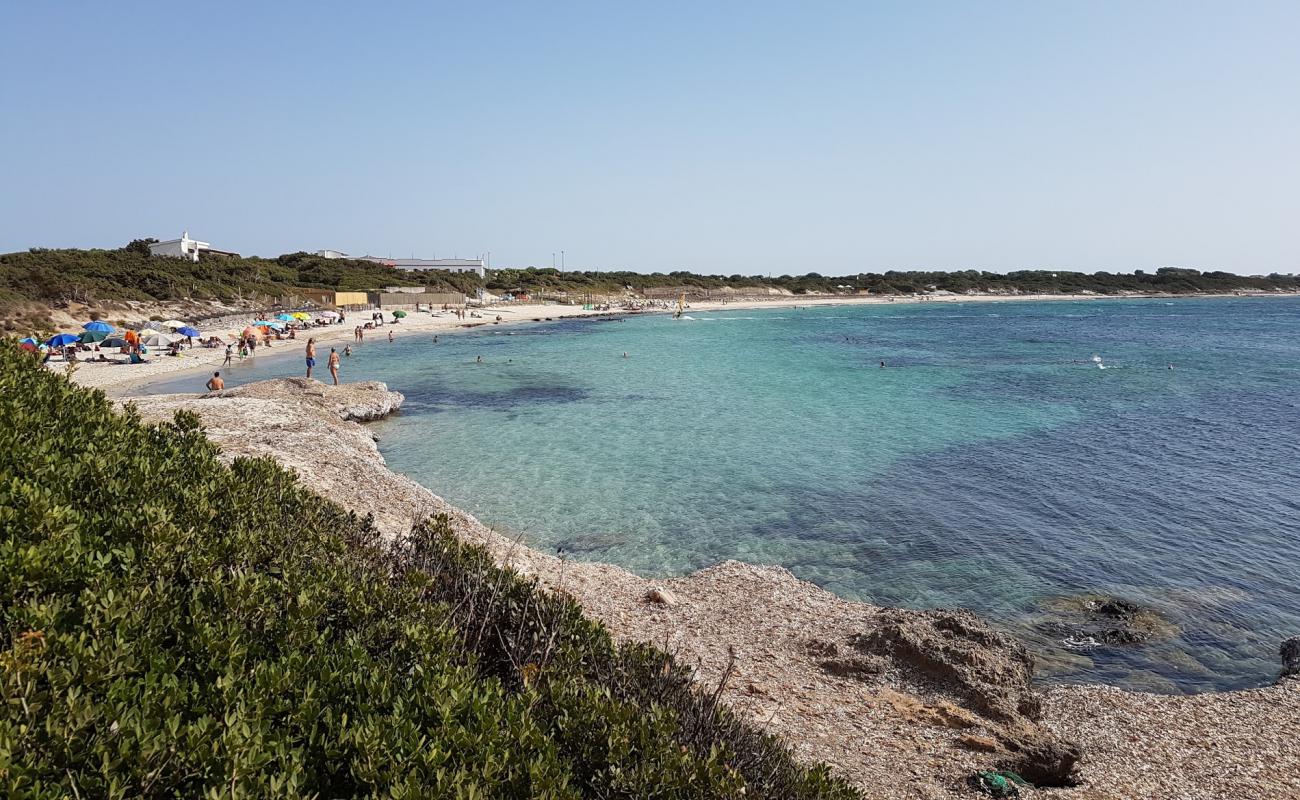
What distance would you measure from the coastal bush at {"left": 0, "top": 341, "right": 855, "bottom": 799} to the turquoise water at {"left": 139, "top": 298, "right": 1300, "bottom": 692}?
7.65m

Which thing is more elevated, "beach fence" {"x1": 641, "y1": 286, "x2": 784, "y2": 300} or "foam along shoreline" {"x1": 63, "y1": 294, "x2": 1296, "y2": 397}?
"beach fence" {"x1": 641, "y1": 286, "x2": 784, "y2": 300}

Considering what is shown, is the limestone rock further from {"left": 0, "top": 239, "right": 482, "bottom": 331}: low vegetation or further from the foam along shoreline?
{"left": 0, "top": 239, "right": 482, "bottom": 331}: low vegetation

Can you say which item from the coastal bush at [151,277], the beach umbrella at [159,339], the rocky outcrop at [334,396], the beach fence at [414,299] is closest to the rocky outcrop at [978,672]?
the rocky outcrop at [334,396]

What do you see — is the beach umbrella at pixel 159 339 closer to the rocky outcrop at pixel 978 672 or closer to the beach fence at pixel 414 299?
the beach fence at pixel 414 299

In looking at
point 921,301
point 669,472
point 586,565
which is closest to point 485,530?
point 586,565

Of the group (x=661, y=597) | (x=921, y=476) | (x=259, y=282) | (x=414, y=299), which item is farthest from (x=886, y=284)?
(x=661, y=597)

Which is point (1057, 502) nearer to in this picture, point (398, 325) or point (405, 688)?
point (405, 688)

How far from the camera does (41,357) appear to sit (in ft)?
37.4

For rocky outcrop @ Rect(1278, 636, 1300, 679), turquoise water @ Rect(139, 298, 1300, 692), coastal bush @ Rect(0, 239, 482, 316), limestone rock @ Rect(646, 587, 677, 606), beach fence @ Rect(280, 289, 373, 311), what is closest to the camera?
rocky outcrop @ Rect(1278, 636, 1300, 679)

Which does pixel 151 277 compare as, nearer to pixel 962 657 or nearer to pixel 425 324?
pixel 425 324

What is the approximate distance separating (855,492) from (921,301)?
162m

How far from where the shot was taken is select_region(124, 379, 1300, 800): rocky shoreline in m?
7.72

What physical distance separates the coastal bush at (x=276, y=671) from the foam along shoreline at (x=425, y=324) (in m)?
9.37

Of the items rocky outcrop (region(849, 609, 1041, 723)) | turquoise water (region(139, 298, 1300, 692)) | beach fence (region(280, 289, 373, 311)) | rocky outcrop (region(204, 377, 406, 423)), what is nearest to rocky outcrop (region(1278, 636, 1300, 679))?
turquoise water (region(139, 298, 1300, 692))
